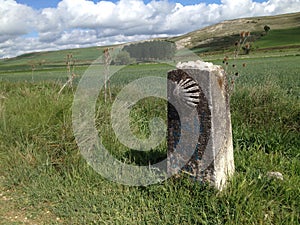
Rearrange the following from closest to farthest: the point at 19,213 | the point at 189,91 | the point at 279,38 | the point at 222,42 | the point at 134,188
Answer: the point at 189,91
the point at 19,213
the point at 134,188
the point at 279,38
the point at 222,42

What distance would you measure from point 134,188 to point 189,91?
1298 millimetres

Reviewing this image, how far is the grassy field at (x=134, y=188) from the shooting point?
2682 millimetres

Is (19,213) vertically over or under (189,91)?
under

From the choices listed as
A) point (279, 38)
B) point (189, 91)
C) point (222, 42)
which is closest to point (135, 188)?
point (189, 91)

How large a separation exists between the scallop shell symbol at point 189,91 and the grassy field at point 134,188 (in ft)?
2.79

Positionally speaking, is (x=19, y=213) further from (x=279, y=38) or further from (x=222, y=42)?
(x=279, y=38)

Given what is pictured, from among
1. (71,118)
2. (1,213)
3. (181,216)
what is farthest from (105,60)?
(181,216)

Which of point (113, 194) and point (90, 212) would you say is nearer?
point (90, 212)

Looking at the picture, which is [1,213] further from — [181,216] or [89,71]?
[89,71]

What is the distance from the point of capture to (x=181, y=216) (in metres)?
2.68

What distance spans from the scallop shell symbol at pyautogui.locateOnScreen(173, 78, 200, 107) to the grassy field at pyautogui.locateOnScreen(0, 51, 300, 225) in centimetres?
85

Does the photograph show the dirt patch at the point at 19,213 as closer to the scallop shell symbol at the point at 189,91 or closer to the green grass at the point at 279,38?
the scallop shell symbol at the point at 189,91

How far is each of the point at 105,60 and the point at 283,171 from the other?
3783mm

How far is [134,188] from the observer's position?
323cm
